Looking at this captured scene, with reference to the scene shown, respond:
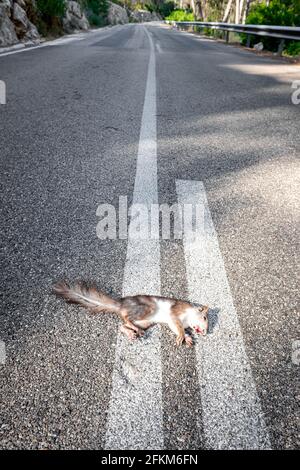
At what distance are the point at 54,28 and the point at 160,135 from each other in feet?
55.2

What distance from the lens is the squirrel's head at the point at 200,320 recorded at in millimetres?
1602

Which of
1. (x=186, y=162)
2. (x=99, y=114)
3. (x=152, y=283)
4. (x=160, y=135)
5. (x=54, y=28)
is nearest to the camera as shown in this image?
(x=152, y=283)

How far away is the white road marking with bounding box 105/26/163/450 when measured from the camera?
3.98 feet

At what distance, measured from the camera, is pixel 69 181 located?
2.90 m

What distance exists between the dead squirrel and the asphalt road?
Answer: 6 cm

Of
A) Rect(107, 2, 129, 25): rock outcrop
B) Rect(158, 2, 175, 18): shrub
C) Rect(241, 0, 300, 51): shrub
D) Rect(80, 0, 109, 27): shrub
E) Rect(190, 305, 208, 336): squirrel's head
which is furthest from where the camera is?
Rect(158, 2, 175, 18): shrub

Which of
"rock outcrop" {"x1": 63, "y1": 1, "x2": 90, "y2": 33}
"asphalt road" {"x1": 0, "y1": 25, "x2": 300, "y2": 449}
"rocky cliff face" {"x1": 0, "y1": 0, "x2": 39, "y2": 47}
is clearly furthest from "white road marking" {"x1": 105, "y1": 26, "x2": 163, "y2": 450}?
"rock outcrop" {"x1": 63, "y1": 1, "x2": 90, "y2": 33}

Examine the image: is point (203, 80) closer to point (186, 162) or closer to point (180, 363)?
point (186, 162)

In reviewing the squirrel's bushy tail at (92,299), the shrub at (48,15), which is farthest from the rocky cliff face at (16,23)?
the squirrel's bushy tail at (92,299)

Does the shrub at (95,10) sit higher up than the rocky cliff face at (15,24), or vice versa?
the shrub at (95,10)

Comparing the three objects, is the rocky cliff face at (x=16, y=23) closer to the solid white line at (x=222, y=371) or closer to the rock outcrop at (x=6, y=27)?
the rock outcrop at (x=6, y=27)

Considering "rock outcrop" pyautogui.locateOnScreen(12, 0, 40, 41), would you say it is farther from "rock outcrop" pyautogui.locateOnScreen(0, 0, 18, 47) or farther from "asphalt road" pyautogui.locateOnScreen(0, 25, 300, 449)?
"asphalt road" pyautogui.locateOnScreen(0, 25, 300, 449)

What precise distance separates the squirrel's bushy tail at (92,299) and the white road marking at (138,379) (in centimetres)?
14

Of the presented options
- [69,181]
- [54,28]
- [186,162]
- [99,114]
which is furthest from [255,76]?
[54,28]
